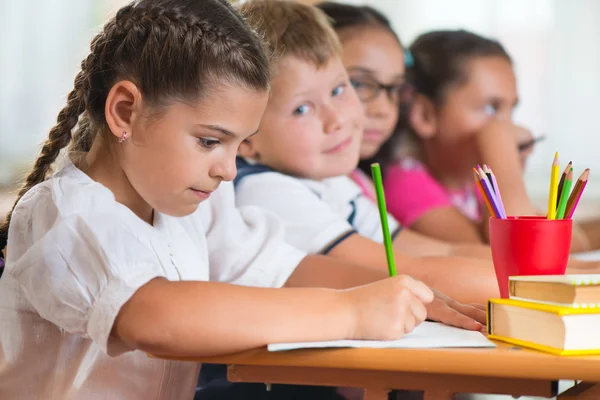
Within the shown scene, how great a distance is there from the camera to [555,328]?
0.67 meters

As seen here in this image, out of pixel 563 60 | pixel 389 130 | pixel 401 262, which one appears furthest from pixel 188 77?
pixel 563 60

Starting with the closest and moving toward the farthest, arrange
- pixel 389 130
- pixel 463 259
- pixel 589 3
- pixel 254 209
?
pixel 463 259 < pixel 254 209 < pixel 389 130 < pixel 589 3

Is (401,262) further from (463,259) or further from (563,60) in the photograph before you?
(563,60)

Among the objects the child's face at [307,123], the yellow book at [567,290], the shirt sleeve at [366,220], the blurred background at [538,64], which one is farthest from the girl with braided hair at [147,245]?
the blurred background at [538,64]

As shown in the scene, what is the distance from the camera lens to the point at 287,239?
1.27 meters

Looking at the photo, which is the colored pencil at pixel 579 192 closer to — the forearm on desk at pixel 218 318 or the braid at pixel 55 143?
the forearm on desk at pixel 218 318

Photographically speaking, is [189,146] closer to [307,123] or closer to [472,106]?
[307,123]

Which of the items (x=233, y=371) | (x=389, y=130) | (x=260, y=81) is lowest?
(x=389, y=130)

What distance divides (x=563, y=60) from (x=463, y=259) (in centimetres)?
175

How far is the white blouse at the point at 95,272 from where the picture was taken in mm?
763

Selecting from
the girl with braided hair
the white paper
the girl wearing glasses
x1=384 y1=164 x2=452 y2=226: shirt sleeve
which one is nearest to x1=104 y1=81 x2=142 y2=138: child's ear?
the girl with braided hair

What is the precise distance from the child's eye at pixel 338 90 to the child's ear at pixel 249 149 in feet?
0.54

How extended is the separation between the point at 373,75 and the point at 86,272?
1198 millimetres

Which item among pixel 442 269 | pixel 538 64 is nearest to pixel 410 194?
pixel 442 269
